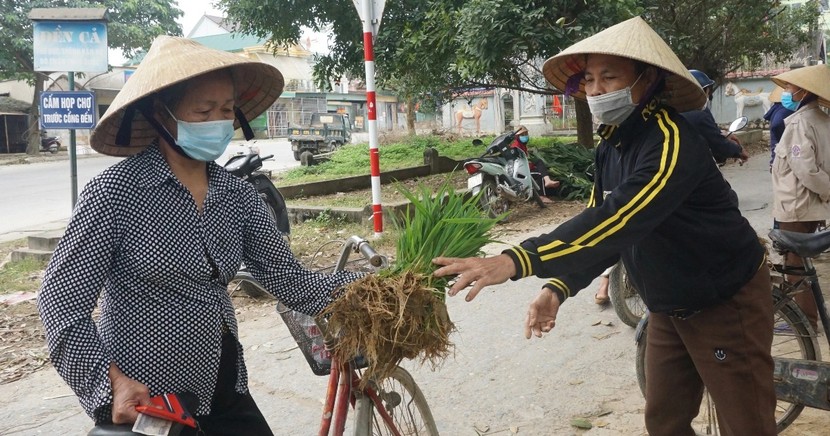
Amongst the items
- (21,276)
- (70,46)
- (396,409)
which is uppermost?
(70,46)

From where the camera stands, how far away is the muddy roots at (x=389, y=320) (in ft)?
6.25

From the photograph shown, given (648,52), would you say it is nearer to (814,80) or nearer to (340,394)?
(340,394)

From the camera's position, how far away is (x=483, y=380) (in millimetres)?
4270

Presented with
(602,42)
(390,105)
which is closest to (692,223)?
(602,42)

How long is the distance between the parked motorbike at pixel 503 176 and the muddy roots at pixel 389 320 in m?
6.58

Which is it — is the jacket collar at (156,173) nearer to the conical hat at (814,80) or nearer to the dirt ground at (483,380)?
the dirt ground at (483,380)

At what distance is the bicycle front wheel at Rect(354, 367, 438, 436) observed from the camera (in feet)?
7.58

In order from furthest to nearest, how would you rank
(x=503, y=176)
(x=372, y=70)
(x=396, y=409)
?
(x=503, y=176) < (x=372, y=70) < (x=396, y=409)

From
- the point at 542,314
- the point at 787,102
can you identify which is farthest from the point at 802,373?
the point at 787,102

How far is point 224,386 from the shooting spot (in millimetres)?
2141

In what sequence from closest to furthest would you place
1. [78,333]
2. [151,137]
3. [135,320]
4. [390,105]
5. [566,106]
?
[78,333], [135,320], [151,137], [566,106], [390,105]

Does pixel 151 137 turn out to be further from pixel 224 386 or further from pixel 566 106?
pixel 566 106

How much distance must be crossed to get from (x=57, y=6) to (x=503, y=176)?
26.2 meters

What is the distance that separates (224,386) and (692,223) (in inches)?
61.0
